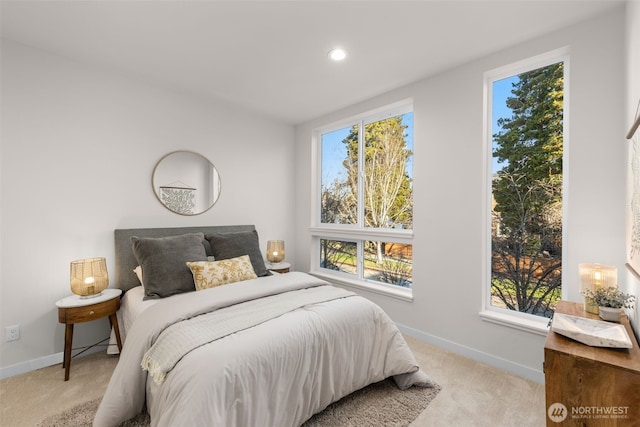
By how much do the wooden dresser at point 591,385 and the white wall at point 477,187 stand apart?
1024mm

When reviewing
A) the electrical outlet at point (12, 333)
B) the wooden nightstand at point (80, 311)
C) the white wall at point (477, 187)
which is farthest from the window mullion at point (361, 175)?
the electrical outlet at point (12, 333)

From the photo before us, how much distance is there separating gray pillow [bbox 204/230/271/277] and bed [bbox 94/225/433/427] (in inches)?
14.1

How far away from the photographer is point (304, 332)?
5.51 feet

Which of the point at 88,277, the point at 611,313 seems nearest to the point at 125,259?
the point at 88,277

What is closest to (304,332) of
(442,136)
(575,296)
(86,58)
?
(575,296)

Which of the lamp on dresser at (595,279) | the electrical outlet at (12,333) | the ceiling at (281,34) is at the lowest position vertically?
the electrical outlet at (12,333)

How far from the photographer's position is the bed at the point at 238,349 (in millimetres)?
1355

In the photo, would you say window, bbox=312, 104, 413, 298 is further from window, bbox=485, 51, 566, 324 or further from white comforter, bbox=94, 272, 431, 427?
white comforter, bbox=94, 272, 431, 427

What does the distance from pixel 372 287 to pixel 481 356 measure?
3.98 ft

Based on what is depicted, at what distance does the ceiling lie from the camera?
1.83 meters

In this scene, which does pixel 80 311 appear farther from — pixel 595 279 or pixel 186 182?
pixel 595 279

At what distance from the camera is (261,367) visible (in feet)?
4.78

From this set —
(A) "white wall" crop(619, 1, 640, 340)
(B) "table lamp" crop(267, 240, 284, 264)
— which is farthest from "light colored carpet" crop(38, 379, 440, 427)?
(B) "table lamp" crop(267, 240, 284, 264)

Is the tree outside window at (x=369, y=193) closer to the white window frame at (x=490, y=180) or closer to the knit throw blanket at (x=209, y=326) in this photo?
the white window frame at (x=490, y=180)
